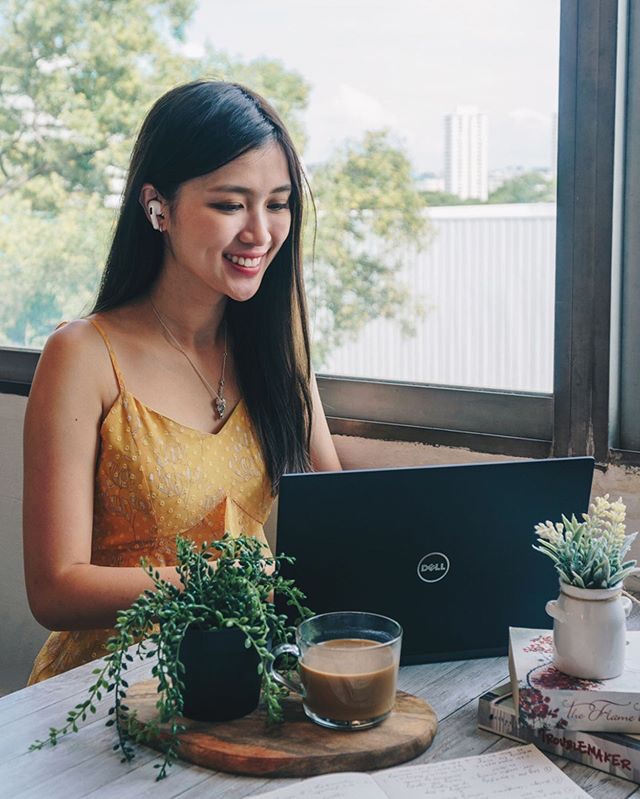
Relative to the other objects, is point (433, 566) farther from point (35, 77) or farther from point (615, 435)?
point (35, 77)

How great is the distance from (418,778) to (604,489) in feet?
2.82

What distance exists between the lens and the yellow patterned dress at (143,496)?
61.9 inches

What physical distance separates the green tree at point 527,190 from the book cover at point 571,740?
40.3 inches

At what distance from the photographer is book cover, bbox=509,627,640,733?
995 millimetres

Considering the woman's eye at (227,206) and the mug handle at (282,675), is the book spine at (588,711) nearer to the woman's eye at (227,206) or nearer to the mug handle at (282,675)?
the mug handle at (282,675)

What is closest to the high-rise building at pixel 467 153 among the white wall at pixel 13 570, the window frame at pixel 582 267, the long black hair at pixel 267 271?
the window frame at pixel 582 267

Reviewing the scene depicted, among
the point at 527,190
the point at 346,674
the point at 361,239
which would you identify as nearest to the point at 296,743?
the point at 346,674

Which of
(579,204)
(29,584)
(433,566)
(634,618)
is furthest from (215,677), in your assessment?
(579,204)

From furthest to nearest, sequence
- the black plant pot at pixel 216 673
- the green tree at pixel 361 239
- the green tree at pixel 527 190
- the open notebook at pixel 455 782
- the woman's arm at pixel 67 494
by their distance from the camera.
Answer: the green tree at pixel 361 239 < the green tree at pixel 527 190 < the woman's arm at pixel 67 494 < the black plant pot at pixel 216 673 < the open notebook at pixel 455 782

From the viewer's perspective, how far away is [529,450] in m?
1.80

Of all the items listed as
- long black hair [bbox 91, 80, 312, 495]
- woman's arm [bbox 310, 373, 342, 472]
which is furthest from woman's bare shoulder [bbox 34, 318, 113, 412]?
woman's arm [bbox 310, 373, 342, 472]

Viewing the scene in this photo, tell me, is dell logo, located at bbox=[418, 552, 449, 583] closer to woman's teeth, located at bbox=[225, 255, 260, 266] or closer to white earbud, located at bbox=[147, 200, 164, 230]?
woman's teeth, located at bbox=[225, 255, 260, 266]

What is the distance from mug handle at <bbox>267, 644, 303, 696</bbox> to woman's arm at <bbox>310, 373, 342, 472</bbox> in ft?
2.57

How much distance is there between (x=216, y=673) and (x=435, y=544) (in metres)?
0.31
